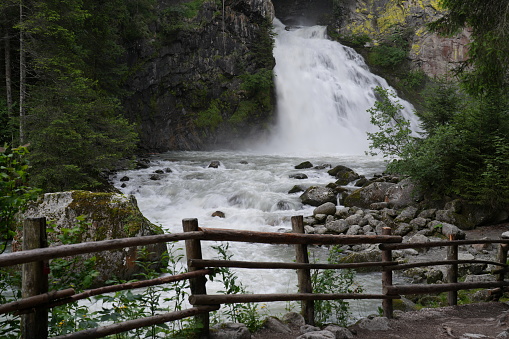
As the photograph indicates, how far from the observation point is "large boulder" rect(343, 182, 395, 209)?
1240 centimetres

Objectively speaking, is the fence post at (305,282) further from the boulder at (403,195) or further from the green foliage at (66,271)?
the boulder at (403,195)

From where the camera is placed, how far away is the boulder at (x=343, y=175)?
1489 centimetres

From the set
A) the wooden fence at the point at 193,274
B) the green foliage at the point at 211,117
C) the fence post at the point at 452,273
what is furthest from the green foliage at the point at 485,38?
the green foliage at the point at 211,117

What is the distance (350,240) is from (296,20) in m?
41.5

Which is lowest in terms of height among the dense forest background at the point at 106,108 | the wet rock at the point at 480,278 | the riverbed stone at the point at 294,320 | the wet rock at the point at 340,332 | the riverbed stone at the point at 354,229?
the wet rock at the point at 480,278

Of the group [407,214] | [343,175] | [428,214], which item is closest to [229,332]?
[407,214]

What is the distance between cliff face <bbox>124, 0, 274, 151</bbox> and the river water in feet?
6.85

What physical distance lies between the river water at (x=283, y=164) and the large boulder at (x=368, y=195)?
1501mm

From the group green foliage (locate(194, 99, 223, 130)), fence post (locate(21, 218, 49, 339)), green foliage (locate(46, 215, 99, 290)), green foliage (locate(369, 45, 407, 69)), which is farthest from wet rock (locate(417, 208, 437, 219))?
green foliage (locate(369, 45, 407, 69))

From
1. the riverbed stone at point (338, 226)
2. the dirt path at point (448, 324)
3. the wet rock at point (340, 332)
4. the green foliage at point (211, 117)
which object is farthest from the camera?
the green foliage at point (211, 117)

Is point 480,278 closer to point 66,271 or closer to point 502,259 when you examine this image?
point 502,259

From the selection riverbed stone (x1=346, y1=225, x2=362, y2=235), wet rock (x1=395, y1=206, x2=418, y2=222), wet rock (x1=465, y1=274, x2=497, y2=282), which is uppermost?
wet rock (x1=395, y1=206, x2=418, y2=222)

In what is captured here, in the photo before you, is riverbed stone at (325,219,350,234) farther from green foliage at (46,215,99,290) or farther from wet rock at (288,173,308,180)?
green foliage at (46,215,99,290)

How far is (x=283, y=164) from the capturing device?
19.4 m
